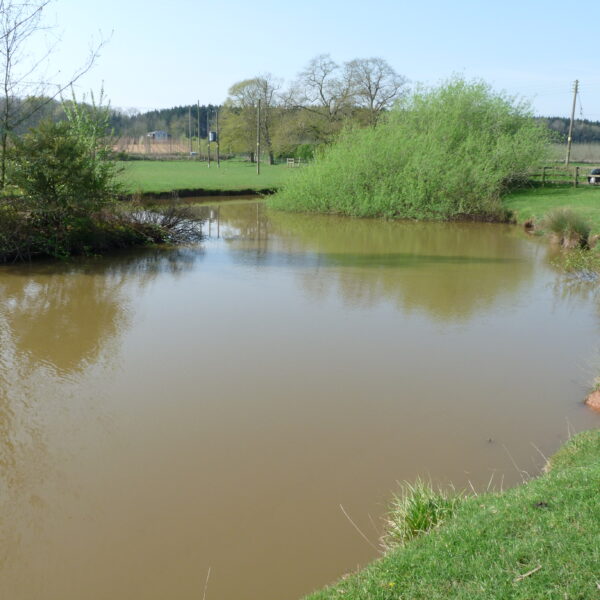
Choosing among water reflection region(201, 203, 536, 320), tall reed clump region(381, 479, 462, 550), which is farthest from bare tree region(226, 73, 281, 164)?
tall reed clump region(381, 479, 462, 550)

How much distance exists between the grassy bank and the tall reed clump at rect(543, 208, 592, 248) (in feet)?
47.8

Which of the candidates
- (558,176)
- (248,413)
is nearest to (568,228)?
(248,413)

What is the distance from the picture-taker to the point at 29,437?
5852 millimetres

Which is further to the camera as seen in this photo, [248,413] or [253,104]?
[253,104]

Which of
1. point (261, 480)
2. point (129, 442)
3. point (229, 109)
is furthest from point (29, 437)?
point (229, 109)

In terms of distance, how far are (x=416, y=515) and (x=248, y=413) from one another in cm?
261

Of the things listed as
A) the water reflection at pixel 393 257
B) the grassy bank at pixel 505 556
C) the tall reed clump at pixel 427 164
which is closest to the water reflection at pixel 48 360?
the grassy bank at pixel 505 556

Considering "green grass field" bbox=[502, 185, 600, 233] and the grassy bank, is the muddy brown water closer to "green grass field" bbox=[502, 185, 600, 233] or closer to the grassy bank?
the grassy bank

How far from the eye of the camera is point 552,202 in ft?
86.0

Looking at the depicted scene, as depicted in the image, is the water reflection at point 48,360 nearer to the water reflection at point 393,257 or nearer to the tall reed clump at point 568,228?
the water reflection at point 393,257

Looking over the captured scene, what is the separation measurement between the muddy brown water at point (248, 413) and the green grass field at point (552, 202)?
959cm

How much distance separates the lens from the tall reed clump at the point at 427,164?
25359mm

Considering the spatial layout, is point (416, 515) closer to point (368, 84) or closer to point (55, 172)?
point (55, 172)

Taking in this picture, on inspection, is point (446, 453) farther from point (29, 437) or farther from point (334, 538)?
point (29, 437)
